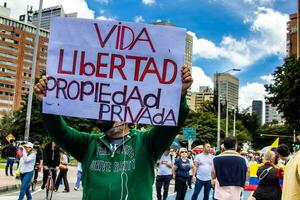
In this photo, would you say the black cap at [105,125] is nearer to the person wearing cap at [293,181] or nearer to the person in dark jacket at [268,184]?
the person wearing cap at [293,181]

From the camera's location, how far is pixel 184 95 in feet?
12.2

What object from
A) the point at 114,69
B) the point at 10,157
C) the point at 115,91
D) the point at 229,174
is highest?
the point at 114,69

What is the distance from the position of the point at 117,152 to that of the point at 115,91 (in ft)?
1.62

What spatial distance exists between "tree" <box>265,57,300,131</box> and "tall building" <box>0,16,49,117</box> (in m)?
101

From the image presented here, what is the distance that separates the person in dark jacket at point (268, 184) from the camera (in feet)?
26.6

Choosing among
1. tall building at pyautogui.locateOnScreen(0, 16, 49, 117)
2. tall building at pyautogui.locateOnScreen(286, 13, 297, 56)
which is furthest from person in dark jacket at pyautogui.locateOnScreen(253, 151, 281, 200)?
tall building at pyautogui.locateOnScreen(0, 16, 49, 117)

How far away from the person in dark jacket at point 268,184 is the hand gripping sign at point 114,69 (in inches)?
198

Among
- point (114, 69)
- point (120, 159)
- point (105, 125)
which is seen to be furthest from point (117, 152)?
point (114, 69)

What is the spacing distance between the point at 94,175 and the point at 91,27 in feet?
3.86

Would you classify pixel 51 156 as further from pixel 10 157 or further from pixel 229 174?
pixel 10 157

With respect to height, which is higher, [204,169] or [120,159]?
[120,159]

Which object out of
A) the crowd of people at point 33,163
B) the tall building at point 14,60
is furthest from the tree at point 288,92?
the tall building at point 14,60

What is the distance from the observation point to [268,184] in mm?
8250

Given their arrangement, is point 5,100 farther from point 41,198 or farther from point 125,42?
point 125,42
